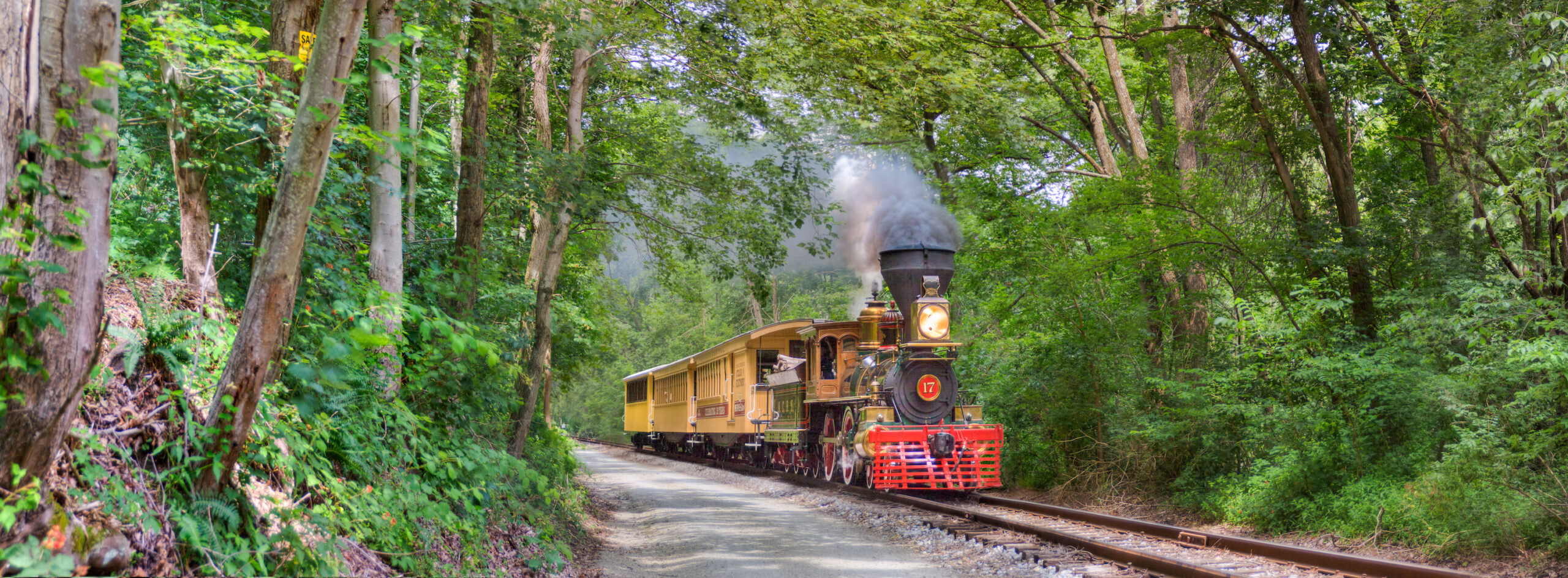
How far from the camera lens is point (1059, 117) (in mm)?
18953

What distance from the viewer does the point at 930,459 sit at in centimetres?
1170

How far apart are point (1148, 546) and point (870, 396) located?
15.2 ft

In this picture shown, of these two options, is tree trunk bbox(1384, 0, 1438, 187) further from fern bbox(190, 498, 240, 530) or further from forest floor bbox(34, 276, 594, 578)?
fern bbox(190, 498, 240, 530)

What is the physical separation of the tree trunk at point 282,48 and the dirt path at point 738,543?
12.2ft

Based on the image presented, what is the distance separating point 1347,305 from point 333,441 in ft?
34.1

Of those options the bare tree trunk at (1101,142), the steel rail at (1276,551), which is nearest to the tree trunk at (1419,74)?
the bare tree trunk at (1101,142)

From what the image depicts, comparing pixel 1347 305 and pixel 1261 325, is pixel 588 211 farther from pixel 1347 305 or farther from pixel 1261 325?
pixel 1347 305

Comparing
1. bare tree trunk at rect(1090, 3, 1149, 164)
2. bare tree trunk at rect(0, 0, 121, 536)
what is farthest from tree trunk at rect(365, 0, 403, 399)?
bare tree trunk at rect(1090, 3, 1149, 164)

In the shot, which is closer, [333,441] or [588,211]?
[333,441]

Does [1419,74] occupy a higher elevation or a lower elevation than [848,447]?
higher

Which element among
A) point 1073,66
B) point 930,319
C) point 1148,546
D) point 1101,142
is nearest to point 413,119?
point 1148,546

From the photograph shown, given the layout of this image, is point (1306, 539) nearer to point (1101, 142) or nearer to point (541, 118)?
point (1101, 142)

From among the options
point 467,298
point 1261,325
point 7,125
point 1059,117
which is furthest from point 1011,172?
point 7,125

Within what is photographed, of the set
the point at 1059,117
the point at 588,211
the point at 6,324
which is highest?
the point at 1059,117
